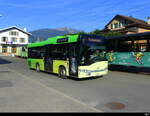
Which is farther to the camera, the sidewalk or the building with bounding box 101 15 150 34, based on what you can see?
the building with bounding box 101 15 150 34

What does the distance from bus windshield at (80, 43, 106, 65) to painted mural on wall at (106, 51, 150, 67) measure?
4.57 meters

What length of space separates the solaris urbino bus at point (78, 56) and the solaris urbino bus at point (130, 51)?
14.0 ft

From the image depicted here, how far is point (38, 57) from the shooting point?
15.7m

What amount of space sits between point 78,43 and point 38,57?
6.32m

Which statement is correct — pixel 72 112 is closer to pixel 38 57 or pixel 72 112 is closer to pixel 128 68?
pixel 38 57

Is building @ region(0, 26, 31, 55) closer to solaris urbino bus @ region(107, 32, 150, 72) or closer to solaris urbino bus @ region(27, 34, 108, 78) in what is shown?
solaris urbino bus @ region(107, 32, 150, 72)

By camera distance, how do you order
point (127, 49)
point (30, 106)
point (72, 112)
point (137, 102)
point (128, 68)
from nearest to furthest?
point (72, 112) < point (30, 106) < point (137, 102) < point (127, 49) < point (128, 68)

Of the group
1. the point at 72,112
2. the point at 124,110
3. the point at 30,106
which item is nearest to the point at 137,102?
the point at 124,110

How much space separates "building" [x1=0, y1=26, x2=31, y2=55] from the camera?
221 feet

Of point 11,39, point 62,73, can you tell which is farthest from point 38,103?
point 11,39

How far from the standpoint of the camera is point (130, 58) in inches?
591

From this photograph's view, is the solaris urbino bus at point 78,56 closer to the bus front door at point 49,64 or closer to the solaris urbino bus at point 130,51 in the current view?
the bus front door at point 49,64

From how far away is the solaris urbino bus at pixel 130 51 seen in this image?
45.5 ft

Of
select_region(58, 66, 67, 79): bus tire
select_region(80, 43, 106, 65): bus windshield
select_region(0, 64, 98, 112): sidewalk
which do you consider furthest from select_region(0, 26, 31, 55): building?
select_region(0, 64, 98, 112): sidewalk
